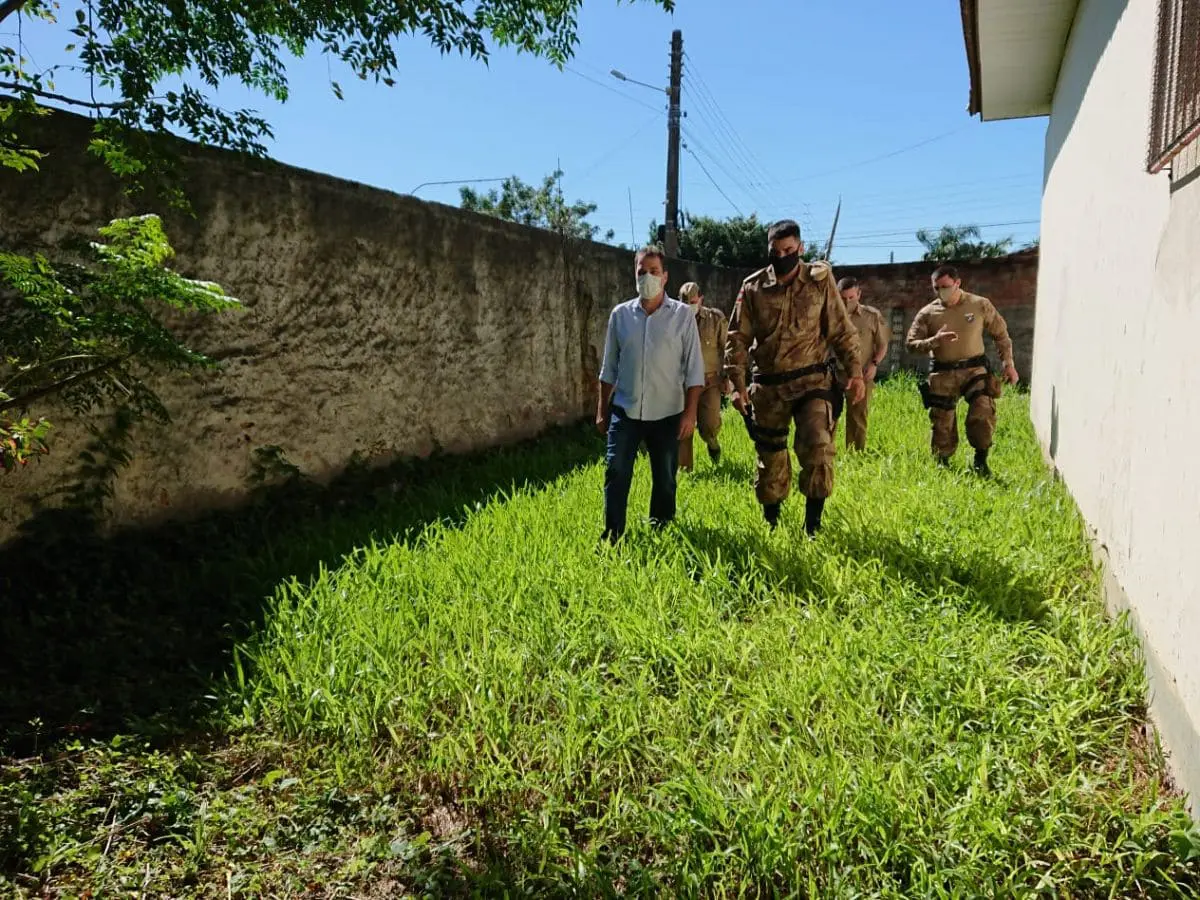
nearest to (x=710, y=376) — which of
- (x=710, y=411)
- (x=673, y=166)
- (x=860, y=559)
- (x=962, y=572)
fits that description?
(x=710, y=411)

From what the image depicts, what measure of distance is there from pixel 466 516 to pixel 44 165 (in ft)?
9.18

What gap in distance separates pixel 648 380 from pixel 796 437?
89 cm

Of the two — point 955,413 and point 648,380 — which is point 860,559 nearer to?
point 648,380

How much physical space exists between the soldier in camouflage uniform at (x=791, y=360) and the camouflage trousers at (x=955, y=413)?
80.4 inches

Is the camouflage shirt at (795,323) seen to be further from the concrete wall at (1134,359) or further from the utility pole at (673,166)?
the utility pole at (673,166)

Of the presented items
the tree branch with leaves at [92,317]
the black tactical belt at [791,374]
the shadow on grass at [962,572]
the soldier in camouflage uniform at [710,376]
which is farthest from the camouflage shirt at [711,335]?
the tree branch with leaves at [92,317]

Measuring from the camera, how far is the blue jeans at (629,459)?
13.8 ft

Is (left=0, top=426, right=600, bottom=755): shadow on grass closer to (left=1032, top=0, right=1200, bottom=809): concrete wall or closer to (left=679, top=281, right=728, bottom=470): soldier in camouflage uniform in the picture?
(left=679, top=281, right=728, bottom=470): soldier in camouflage uniform

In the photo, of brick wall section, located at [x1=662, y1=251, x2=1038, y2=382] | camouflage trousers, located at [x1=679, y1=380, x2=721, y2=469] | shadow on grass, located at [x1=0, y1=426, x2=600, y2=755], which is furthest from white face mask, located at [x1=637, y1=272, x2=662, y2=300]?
brick wall section, located at [x1=662, y1=251, x2=1038, y2=382]

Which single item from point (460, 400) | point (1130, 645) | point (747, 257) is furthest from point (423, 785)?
point (747, 257)

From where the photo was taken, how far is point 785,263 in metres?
4.22

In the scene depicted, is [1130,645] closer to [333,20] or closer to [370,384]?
[333,20]

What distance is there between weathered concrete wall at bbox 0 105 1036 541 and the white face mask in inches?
86.1

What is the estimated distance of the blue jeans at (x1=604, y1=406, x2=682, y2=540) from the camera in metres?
4.20
